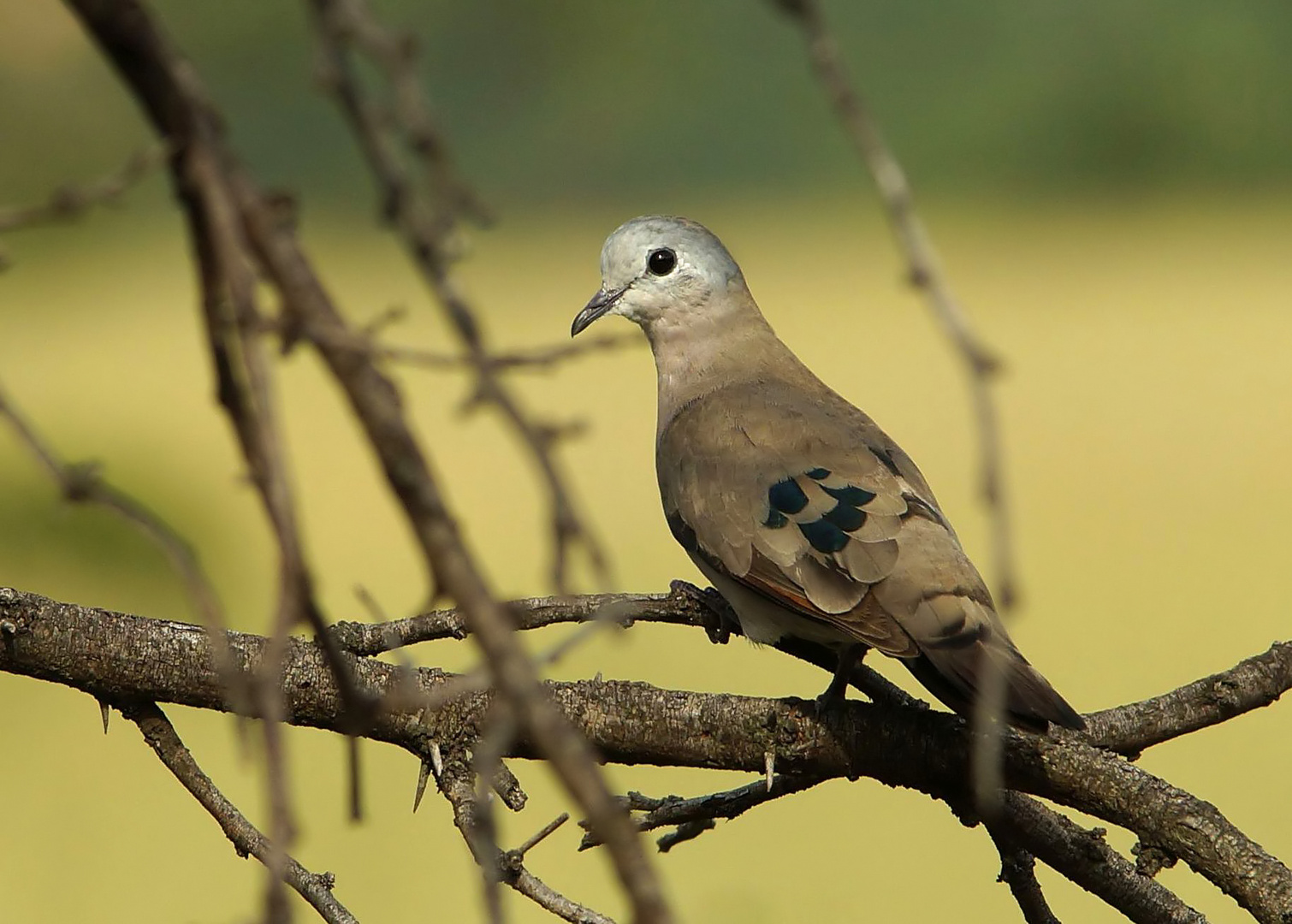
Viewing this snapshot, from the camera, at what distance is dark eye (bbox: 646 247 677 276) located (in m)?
2.10

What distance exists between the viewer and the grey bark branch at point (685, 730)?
3.99 ft

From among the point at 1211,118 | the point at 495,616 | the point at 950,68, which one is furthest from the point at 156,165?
the point at 1211,118

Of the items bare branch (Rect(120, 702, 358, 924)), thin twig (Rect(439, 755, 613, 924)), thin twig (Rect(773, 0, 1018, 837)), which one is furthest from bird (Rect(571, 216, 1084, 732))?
thin twig (Rect(773, 0, 1018, 837))

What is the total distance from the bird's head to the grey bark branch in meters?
0.84

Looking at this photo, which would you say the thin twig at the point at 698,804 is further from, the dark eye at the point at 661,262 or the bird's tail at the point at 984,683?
the dark eye at the point at 661,262

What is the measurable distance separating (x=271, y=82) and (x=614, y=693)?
943 cm

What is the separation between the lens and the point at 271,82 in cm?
1012

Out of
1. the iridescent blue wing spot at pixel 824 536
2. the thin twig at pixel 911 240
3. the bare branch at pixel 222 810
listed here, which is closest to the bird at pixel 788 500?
the iridescent blue wing spot at pixel 824 536

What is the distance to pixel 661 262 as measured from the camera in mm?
2104

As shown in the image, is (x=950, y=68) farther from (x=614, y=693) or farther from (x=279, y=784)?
(x=279, y=784)

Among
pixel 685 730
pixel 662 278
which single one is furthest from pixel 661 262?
pixel 685 730

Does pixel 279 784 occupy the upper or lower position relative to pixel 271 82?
lower

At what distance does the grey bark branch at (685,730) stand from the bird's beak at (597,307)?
2.81 feet

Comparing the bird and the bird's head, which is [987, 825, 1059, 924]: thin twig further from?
the bird's head
